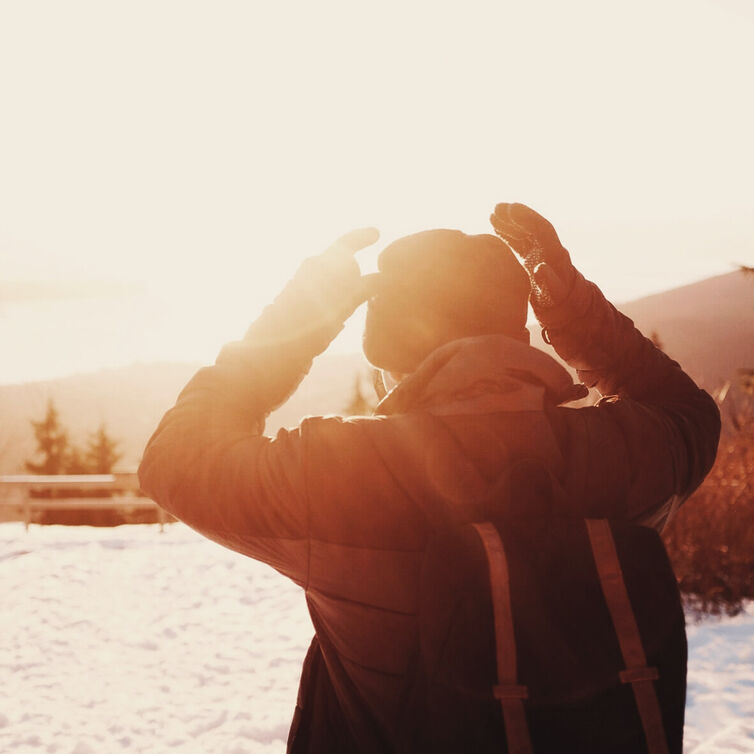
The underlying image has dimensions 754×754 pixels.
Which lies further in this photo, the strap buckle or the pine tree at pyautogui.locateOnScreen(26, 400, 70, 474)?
the pine tree at pyautogui.locateOnScreen(26, 400, 70, 474)

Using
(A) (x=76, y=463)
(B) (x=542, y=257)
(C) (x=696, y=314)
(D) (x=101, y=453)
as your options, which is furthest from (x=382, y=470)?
Result: (C) (x=696, y=314)

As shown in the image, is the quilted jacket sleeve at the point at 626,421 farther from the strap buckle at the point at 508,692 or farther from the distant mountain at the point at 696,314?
the distant mountain at the point at 696,314

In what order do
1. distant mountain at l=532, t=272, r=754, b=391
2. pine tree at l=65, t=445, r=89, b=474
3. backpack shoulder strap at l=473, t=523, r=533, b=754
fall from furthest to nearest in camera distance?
distant mountain at l=532, t=272, r=754, b=391 < pine tree at l=65, t=445, r=89, b=474 < backpack shoulder strap at l=473, t=523, r=533, b=754

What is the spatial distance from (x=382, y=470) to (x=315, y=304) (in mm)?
308

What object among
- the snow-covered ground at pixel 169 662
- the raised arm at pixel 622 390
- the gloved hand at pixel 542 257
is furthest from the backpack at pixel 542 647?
the snow-covered ground at pixel 169 662

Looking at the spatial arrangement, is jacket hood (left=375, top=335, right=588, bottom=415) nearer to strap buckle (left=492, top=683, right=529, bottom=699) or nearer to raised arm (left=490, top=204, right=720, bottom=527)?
raised arm (left=490, top=204, right=720, bottom=527)

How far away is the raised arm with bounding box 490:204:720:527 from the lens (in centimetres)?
112

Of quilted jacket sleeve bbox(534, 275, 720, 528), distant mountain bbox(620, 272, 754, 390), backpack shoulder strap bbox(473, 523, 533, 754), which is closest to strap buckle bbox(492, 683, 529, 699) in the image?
backpack shoulder strap bbox(473, 523, 533, 754)

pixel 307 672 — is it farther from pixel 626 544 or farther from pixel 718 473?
pixel 718 473

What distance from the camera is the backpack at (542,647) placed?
95 centimetres

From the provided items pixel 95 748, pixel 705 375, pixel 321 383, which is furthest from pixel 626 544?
pixel 321 383

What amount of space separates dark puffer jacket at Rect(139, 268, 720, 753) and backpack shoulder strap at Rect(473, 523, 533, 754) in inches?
3.1

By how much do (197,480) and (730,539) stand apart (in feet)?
20.6

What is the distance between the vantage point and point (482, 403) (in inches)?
41.8
